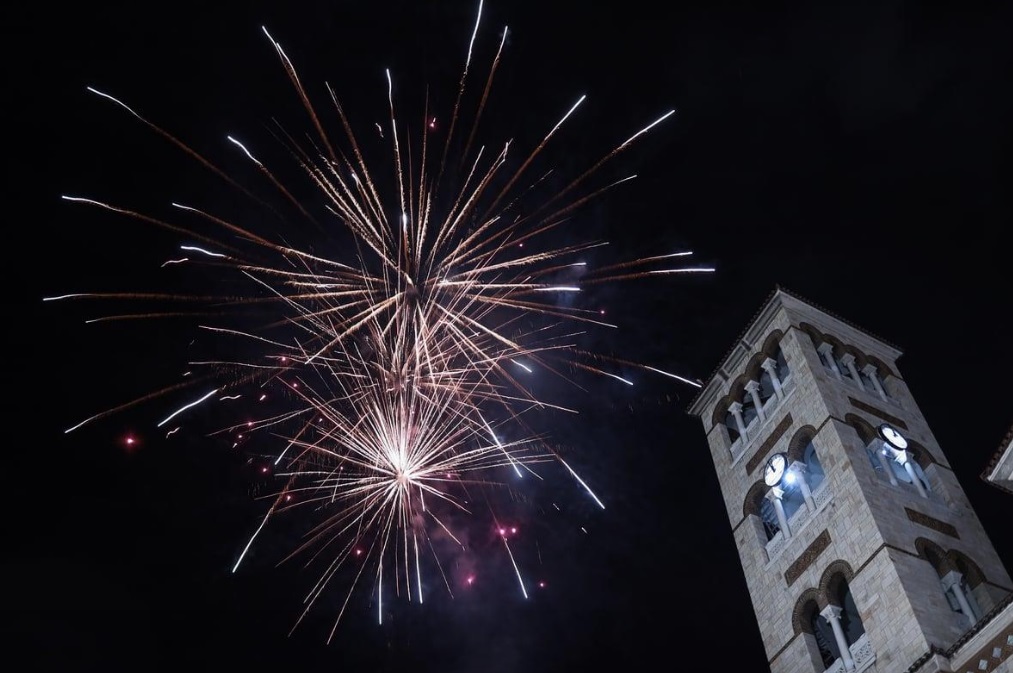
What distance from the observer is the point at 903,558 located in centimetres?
2600

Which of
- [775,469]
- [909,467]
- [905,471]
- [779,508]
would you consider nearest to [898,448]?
[909,467]

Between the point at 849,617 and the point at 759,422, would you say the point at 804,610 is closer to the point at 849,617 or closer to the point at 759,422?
the point at 849,617

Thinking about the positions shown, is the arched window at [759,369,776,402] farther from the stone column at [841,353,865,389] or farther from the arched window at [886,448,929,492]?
the arched window at [886,448,929,492]

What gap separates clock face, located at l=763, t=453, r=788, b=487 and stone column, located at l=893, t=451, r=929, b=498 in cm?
378

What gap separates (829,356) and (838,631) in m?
12.4

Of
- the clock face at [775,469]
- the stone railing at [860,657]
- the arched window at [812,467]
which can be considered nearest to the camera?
the stone railing at [860,657]

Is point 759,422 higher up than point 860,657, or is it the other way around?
point 759,422

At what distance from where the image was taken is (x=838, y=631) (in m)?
26.6

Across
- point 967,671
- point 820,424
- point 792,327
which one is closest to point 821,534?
point 820,424

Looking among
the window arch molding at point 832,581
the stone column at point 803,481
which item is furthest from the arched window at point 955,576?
the stone column at point 803,481

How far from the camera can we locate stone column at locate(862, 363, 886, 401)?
35.7 meters

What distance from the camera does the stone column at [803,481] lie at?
30.2 m

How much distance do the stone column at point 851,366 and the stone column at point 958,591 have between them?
9.50 m

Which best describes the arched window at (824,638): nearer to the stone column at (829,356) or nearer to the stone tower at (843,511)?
the stone tower at (843,511)
